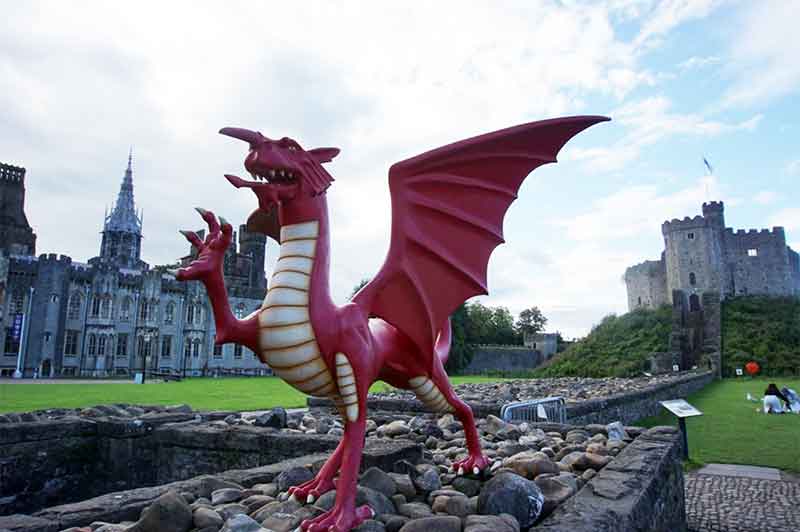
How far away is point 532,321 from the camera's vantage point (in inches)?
2704

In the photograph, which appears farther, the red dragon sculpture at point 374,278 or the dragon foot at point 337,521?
the red dragon sculpture at point 374,278

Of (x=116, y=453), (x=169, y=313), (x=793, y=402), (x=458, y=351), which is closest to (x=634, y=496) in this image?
(x=116, y=453)

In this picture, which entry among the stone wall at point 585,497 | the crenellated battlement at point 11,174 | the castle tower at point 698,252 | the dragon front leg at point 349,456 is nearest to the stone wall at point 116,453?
the stone wall at point 585,497

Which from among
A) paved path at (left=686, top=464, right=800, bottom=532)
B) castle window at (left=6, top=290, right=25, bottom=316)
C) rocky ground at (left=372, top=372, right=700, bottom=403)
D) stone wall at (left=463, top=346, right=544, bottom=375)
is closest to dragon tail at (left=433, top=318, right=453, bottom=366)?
paved path at (left=686, top=464, right=800, bottom=532)

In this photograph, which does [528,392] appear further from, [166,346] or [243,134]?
[166,346]

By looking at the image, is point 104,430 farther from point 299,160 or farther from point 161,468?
point 299,160

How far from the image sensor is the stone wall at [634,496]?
2.61 meters

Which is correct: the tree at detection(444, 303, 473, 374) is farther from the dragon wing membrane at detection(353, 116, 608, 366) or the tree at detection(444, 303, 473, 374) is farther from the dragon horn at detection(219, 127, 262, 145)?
the dragon horn at detection(219, 127, 262, 145)

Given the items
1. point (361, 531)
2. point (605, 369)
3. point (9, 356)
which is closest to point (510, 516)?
point (361, 531)

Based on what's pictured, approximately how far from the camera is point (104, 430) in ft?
20.0

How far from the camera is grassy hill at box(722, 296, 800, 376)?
26983mm

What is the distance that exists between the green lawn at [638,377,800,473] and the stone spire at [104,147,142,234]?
150 feet

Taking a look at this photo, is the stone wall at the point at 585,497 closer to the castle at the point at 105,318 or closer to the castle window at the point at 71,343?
the castle at the point at 105,318

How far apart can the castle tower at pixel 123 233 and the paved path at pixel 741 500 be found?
4636 centimetres
